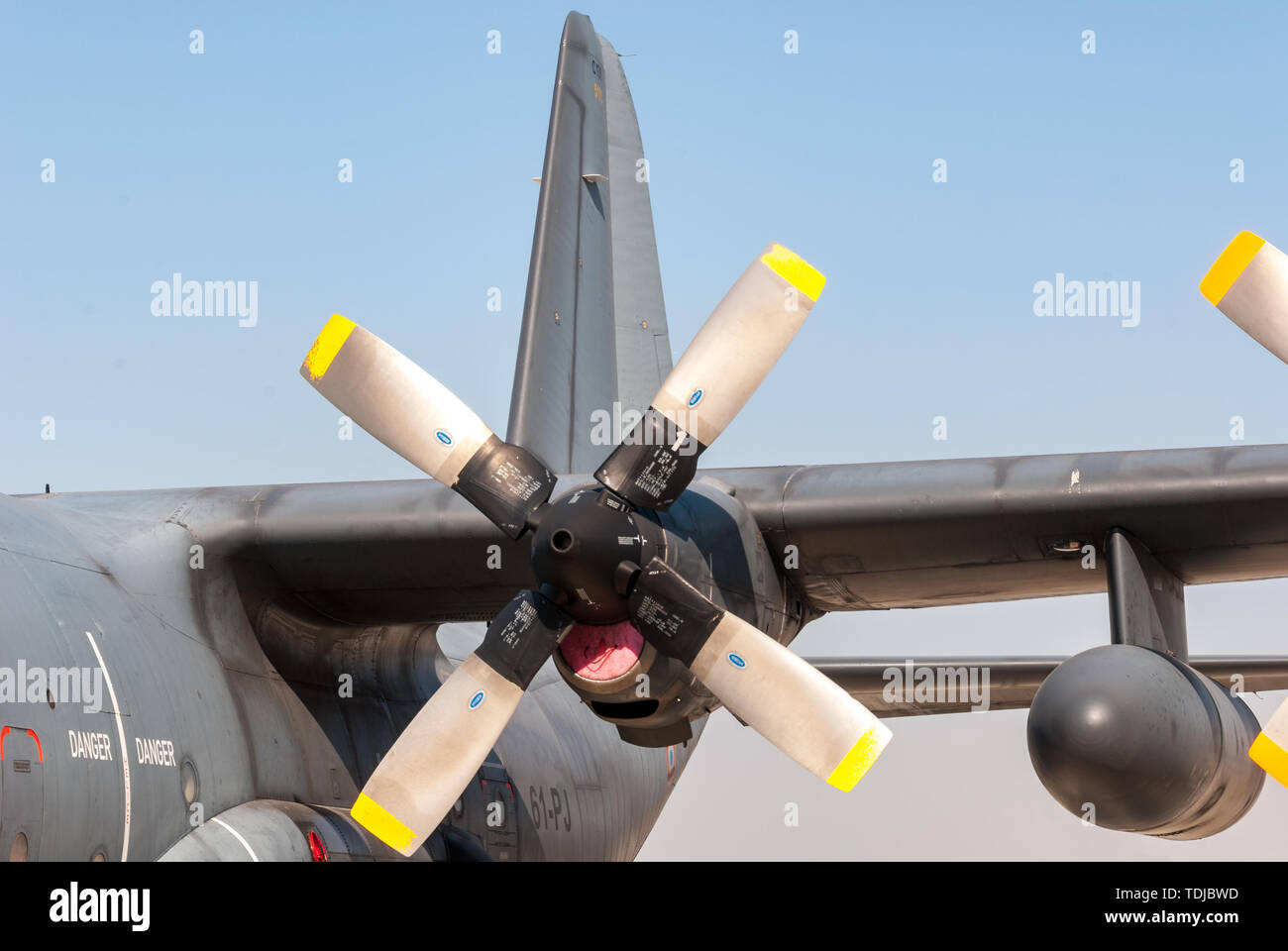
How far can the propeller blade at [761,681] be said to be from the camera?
295 inches

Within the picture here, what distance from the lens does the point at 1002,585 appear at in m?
9.61

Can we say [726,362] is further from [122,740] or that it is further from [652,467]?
[122,740]

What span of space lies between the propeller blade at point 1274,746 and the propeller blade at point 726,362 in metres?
3.05

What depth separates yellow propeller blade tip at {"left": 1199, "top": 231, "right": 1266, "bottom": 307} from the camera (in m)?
7.46

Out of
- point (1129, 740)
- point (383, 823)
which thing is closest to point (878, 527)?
point (1129, 740)

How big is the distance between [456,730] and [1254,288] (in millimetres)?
4673

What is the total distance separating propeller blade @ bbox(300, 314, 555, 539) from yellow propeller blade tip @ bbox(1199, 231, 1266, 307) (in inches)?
139

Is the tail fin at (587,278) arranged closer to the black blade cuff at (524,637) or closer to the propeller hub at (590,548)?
the black blade cuff at (524,637)

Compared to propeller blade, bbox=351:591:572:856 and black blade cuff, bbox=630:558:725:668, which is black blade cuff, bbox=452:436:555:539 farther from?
black blade cuff, bbox=630:558:725:668

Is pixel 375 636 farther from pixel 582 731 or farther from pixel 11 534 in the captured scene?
pixel 11 534

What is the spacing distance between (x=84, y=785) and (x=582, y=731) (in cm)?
552

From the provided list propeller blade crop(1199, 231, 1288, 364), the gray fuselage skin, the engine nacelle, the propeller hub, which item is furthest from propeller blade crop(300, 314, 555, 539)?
propeller blade crop(1199, 231, 1288, 364)

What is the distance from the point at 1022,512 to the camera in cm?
855
